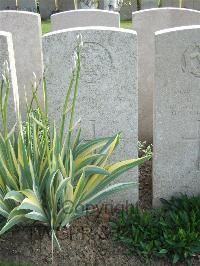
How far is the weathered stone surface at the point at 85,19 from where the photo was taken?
463 centimetres

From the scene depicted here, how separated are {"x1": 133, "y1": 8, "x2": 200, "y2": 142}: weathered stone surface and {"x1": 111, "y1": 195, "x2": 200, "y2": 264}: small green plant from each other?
1621 mm

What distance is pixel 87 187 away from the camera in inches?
120

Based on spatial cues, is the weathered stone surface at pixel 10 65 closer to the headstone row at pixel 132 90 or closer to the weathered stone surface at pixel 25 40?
the headstone row at pixel 132 90

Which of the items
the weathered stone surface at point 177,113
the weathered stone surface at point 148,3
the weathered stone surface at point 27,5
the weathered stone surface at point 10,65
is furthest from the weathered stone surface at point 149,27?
the weathered stone surface at point 27,5

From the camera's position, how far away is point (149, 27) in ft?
14.6

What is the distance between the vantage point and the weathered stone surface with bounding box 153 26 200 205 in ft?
10.0

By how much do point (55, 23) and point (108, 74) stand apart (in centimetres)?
194

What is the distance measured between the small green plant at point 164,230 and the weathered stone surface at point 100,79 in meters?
0.52

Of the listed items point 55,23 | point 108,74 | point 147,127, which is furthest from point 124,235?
point 55,23

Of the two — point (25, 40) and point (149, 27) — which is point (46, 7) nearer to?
point (25, 40)

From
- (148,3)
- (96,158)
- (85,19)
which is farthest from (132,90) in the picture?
(148,3)

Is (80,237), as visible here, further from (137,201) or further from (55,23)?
(55,23)

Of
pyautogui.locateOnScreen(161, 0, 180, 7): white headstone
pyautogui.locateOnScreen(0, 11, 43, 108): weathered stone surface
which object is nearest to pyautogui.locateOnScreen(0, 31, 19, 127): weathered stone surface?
pyautogui.locateOnScreen(0, 11, 43, 108): weathered stone surface

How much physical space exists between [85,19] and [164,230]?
8.72ft
